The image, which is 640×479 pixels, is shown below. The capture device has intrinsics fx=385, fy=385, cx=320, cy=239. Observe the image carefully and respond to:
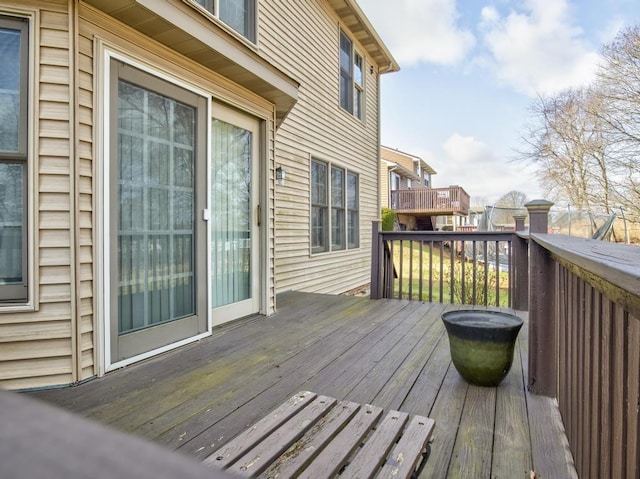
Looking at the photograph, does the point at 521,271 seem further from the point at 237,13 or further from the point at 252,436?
the point at 237,13

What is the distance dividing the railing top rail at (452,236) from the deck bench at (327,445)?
343 centimetres

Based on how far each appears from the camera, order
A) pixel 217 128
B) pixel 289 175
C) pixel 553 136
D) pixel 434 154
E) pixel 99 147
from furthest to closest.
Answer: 1. pixel 434 154
2. pixel 553 136
3. pixel 289 175
4. pixel 217 128
5. pixel 99 147

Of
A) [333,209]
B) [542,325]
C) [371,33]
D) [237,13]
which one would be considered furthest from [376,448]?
[371,33]

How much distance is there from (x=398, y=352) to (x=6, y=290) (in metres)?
2.66

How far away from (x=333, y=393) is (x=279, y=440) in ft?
3.02

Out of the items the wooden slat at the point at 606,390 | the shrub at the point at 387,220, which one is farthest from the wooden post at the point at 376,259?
the shrub at the point at 387,220

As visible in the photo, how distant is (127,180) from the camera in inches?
105

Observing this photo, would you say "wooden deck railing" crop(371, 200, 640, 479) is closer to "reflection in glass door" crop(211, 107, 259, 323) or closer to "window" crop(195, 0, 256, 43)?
"reflection in glass door" crop(211, 107, 259, 323)

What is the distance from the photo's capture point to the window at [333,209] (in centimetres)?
650

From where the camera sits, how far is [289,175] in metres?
5.75

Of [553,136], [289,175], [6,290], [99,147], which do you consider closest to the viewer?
[6,290]

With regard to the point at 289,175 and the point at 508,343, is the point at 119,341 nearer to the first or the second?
the point at 508,343

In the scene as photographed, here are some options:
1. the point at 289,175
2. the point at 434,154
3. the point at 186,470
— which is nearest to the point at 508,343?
the point at 186,470

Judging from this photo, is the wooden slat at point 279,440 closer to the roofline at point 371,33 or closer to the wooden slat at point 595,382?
the wooden slat at point 595,382
